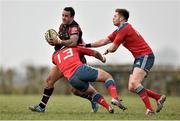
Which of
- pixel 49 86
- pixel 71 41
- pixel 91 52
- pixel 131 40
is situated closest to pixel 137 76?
pixel 131 40

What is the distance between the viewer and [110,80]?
1230 cm

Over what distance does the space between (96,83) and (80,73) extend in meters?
16.7

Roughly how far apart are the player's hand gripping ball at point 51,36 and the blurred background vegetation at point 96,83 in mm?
15723

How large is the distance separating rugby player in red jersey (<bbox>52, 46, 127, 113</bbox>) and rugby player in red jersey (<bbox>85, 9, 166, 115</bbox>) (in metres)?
0.42

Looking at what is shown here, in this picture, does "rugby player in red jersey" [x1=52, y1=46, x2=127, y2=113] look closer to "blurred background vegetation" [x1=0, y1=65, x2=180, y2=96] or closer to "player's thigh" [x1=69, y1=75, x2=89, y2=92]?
"player's thigh" [x1=69, y1=75, x2=89, y2=92]

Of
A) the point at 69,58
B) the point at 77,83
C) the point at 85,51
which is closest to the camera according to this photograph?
the point at 77,83

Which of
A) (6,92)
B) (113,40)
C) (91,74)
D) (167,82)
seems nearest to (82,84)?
(91,74)

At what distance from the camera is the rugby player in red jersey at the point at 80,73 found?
1229 centimetres

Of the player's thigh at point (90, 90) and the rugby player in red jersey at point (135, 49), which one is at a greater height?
the rugby player in red jersey at point (135, 49)

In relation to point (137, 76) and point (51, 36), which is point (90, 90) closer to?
point (137, 76)

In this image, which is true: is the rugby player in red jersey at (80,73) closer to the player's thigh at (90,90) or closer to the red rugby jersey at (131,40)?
the player's thigh at (90,90)

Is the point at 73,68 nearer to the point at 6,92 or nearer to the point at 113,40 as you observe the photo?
the point at 113,40

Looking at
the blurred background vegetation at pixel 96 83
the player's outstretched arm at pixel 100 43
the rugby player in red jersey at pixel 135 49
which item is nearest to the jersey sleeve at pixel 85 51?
the player's outstretched arm at pixel 100 43

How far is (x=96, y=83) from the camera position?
2903cm
